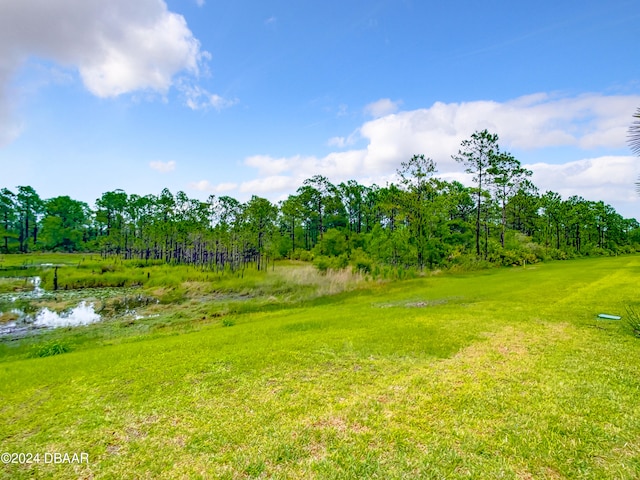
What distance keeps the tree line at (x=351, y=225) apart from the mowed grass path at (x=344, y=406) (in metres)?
22.4

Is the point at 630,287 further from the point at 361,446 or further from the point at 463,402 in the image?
the point at 361,446

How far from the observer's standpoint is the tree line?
3064 centimetres

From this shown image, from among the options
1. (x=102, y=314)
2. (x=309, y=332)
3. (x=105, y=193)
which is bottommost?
(x=102, y=314)

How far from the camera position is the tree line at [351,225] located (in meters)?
30.6

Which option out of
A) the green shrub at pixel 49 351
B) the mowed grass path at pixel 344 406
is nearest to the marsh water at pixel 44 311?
the green shrub at pixel 49 351

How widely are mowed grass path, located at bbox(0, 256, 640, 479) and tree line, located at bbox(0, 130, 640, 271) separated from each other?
22.4 metres

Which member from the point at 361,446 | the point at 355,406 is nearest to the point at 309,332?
the point at 355,406

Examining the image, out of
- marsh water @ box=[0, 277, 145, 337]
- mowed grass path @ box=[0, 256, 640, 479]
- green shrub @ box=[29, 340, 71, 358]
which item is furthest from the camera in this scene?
marsh water @ box=[0, 277, 145, 337]

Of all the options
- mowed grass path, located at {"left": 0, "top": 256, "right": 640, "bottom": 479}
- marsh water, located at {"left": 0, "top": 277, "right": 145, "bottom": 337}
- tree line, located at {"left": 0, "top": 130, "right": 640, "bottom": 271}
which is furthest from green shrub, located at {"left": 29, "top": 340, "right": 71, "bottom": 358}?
tree line, located at {"left": 0, "top": 130, "right": 640, "bottom": 271}

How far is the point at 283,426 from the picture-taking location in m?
3.96

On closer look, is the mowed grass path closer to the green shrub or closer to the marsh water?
the green shrub

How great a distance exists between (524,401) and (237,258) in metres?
42.4

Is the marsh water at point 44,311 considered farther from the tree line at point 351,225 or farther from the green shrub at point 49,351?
the tree line at point 351,225

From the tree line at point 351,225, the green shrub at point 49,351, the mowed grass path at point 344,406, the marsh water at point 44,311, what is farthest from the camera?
the tree line at point 351,225
